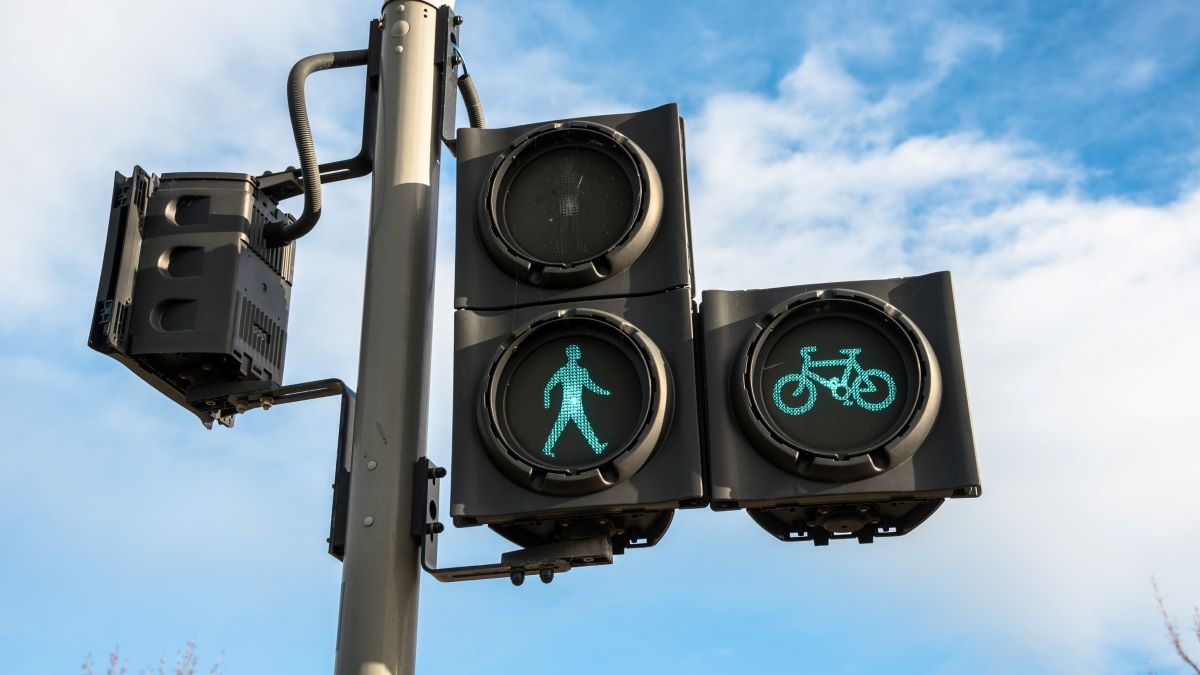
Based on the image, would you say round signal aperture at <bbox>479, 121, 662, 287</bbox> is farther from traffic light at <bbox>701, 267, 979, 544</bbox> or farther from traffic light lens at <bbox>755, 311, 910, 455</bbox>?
traffic light lens at <bbox>755, 311, 910, 455</bbox>

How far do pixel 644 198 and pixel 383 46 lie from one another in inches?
52.0

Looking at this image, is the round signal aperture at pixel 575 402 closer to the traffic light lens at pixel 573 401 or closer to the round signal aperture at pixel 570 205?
the traffic light lens at pixel 573 401

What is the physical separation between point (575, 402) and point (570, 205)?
0.77 metres

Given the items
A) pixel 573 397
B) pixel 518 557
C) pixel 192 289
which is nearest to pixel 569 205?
pixel 573 397

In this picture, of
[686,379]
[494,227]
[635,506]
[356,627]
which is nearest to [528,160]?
[494,227]

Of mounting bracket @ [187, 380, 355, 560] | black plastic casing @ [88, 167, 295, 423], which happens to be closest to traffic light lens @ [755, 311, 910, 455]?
mounting bracket @ [187, 380, 355, 560]

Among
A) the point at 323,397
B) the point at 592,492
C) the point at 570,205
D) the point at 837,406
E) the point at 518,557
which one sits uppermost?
the point at 570,205

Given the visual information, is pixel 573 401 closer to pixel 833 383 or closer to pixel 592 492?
pixel 592 492

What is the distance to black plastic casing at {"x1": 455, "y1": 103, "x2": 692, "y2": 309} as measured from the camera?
4.57 m

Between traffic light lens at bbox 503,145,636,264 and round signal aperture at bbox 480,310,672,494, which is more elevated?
traffic light lens at bbox 503,145,636,264

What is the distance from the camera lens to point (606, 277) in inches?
180

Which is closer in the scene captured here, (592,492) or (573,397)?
(592,492)

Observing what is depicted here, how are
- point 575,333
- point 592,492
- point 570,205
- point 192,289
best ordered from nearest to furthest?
1. point 592,492
2. point 575,333
3. point 570,205
4. point 192,289

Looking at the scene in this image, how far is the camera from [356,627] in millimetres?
4176
